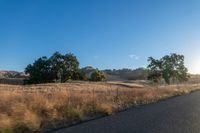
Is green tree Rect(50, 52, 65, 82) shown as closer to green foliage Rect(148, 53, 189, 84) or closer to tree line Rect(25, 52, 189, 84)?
tree line Rect(25, 52, 189, 84)

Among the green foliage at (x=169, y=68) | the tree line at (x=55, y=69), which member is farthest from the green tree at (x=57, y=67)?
the green foliage at (x=169, y=68)

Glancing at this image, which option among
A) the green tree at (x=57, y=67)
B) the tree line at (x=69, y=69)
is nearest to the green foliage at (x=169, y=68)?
the tree line at (x=69, y=69)

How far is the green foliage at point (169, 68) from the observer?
91.4 m

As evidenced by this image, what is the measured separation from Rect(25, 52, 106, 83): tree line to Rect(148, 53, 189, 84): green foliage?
1805 cm

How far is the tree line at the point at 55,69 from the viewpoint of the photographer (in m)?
84.0

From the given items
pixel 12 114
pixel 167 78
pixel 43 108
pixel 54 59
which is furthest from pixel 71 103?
pixel 167 78

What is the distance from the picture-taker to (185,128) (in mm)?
11516

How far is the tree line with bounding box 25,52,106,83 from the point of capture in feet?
276

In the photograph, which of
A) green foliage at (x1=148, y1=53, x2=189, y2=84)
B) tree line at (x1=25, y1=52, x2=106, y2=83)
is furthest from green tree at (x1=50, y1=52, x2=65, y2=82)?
green foliage at (x1=148, y1=53, x2=189, y2=84)

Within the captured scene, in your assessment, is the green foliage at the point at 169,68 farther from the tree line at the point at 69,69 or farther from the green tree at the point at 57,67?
the green tree at the point at 57,67

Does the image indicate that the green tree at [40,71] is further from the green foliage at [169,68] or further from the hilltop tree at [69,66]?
the green foliage at [169,68]

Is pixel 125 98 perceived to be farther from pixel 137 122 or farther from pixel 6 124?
pixel 6 124

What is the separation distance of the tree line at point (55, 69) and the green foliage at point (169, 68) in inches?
711

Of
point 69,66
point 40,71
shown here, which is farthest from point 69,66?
point 40,71
